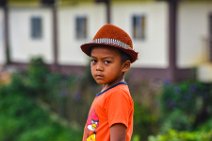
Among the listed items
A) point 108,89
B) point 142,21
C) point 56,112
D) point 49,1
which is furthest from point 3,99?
point 108,89

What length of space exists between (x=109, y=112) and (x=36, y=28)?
21.6 m

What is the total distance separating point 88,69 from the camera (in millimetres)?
20875

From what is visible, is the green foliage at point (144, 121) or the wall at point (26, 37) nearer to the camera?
the green foliage at point (144, 121)

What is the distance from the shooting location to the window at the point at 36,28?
25781mm

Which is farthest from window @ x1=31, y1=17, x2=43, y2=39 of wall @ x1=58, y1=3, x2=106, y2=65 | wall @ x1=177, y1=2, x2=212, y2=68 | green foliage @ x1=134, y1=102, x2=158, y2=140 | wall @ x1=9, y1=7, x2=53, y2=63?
green foliage @ x1=134, y1=102, x2=158, y2=140

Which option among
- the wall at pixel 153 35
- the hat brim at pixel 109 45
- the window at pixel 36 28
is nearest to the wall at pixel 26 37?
the window at pixel 36 28

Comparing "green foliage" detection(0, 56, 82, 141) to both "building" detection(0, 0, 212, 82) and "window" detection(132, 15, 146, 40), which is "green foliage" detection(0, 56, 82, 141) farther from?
"window" detection(132, 15, 146, 40)

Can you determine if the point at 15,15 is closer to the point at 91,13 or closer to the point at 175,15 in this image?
the point at 91,13

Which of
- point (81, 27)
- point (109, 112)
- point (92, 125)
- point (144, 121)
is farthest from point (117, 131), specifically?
point (81, 27)

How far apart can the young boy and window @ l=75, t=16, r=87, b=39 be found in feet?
62.4

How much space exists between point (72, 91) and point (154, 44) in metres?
2.99

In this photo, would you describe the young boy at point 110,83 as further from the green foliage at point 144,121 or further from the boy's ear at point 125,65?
the green foliage at point 144,121

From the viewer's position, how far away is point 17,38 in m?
27.0

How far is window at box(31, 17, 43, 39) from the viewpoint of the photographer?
1015 inches
